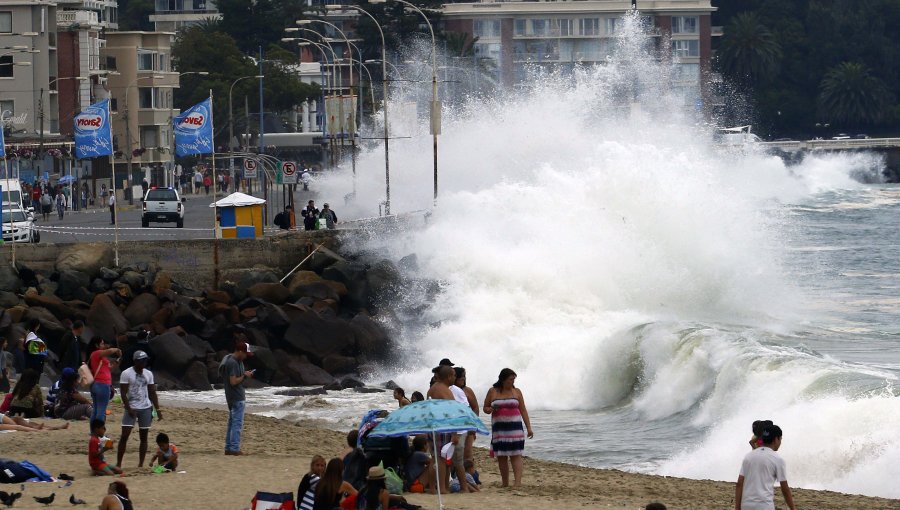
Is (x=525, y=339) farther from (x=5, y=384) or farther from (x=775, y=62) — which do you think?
(x=775, y=62)

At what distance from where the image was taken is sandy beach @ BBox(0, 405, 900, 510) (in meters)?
15.4

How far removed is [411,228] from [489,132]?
18.3 metres

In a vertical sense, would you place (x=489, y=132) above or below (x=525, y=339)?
above

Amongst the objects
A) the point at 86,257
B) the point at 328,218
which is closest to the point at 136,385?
the point at 86,257

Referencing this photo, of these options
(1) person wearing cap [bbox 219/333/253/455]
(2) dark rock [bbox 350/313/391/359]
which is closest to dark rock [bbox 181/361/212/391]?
(2) dark rock [bbox 350/313/391/359]

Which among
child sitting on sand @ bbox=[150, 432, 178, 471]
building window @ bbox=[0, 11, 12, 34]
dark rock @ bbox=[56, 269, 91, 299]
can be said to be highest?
building window @ bbox=[0, 11, 12, 34]

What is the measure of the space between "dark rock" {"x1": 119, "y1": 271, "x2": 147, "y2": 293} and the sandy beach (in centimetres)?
1224

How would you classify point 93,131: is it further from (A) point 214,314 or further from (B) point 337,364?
(B) point 337,364

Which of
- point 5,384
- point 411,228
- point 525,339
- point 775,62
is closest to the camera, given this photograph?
point 5,384

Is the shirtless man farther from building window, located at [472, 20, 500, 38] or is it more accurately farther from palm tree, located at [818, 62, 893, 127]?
palm tree, located at [818, 62, 893, 127]

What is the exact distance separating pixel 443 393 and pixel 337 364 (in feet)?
45.6

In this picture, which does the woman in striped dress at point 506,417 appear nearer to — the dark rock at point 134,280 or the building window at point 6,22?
the dark rock at point 134,280

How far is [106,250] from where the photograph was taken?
112 feet

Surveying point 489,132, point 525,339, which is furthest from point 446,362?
point 489,132
